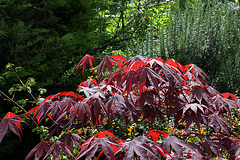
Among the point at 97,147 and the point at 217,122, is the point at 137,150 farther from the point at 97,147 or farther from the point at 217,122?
the point at 217,122

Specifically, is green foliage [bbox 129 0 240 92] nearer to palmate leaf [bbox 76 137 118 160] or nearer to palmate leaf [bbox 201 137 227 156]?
palmate leaf [bbox 201 137 227 156]

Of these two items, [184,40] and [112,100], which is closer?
[112,100]

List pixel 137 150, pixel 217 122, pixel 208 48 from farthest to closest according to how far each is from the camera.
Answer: pixel 208 48 < pixel 217 122 < pixel 137 150

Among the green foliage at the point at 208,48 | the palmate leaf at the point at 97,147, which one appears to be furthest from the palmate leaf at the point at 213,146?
the green foliage at the point at 208,48

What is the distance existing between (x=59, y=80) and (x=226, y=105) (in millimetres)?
2684

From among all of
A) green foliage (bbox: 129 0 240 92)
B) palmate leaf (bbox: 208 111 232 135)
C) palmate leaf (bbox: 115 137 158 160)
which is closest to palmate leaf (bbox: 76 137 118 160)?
palmate leaf (bbox: 115 137 158 160)

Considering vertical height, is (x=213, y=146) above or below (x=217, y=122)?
below

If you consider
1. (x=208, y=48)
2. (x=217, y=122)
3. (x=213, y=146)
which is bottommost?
(x=213, y=146)

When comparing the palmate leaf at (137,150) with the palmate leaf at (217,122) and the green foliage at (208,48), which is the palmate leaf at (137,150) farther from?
the green foliage at (208,48)

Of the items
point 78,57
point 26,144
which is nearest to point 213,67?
point 78,57

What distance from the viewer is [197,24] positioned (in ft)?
12.7

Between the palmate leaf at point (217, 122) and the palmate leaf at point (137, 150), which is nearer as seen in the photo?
the palmate leaf at point (137, 150)

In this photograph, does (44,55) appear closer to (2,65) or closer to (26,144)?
(2,65)

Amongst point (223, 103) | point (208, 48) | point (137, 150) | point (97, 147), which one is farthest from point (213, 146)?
point (208, 48)
